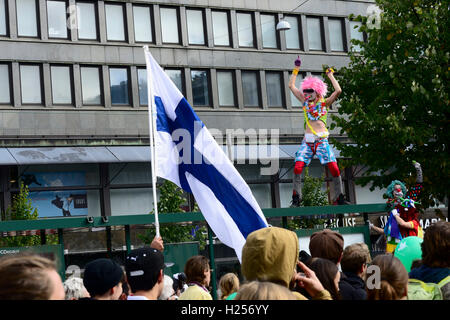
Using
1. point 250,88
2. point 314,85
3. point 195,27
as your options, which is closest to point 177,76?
point 195,27

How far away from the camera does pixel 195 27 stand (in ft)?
105

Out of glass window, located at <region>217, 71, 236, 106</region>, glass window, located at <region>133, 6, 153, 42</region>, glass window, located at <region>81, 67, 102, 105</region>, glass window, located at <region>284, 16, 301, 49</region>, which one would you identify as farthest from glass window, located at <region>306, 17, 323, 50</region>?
glass window, located at <region>81, 67, 102, 105</region>

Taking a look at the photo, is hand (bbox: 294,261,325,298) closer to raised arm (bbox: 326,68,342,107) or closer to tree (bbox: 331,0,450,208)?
raised arm (bbox: 326,68,342,107)

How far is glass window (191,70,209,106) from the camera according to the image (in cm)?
3172

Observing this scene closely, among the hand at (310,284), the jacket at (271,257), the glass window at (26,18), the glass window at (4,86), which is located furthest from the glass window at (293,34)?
the jacket at (271,257)

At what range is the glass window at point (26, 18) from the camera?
2881 centimetres

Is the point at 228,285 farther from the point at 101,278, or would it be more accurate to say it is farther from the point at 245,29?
the point at 245,29

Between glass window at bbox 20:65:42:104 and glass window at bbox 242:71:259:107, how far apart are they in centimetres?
876

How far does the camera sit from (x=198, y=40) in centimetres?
3206

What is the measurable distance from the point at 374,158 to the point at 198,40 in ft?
45.6

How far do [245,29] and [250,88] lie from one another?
2.56 metres

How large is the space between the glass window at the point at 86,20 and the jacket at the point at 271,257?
26971 millimetres

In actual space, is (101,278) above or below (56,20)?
below

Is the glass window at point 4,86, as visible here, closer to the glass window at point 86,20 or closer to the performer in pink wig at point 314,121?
the glass window at point 86,20
